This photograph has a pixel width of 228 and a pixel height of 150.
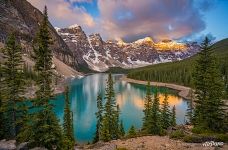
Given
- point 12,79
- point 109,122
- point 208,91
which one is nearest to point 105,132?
point 109,122

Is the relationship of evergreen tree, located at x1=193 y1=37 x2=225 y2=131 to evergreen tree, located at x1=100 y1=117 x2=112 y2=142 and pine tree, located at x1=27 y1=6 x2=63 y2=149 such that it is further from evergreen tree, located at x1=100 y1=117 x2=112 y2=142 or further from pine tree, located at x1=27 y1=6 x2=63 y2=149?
pine tree, located at x1=27 y1=6 x2=63 y2=149

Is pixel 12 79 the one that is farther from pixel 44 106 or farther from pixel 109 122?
pixel 109 122

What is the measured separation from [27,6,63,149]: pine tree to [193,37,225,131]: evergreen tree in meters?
19.2

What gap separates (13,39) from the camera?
36281 millimetres

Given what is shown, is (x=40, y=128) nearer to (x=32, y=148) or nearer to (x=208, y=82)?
(x=32, y=148)

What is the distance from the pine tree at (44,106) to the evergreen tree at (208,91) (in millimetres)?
19198

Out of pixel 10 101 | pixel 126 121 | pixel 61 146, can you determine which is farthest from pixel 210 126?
pixel 126 121

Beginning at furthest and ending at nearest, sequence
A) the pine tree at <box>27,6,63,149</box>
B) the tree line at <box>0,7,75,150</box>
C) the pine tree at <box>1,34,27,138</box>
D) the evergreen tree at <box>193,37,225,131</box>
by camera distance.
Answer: the evergreen tree at <box>193,37,225,131</box> → the pine tree at <box>1,34,27,138</box> → the tree line at <box>0,7,75,150</box> → the pine tree at <box>27,6,63,149</box>

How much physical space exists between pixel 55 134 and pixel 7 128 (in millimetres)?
12640

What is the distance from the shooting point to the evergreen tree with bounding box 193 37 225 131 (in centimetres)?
3734

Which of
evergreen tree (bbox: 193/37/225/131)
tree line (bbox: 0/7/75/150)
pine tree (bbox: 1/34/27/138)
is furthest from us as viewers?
evergreen tree (bbox: 193/37/225/131)

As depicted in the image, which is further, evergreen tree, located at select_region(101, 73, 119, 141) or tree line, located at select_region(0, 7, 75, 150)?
evergreen tree, located at select_region(101, 73, 119, 141)

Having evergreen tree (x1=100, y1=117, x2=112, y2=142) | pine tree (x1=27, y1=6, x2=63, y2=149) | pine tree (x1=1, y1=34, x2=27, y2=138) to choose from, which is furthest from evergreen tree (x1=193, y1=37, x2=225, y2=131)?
pine tree (x1=1, y1=34, x2=27, y2=138)

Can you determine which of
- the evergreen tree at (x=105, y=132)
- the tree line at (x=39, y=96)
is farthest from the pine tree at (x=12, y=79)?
the evergreen tree at (x=105, y=132)
